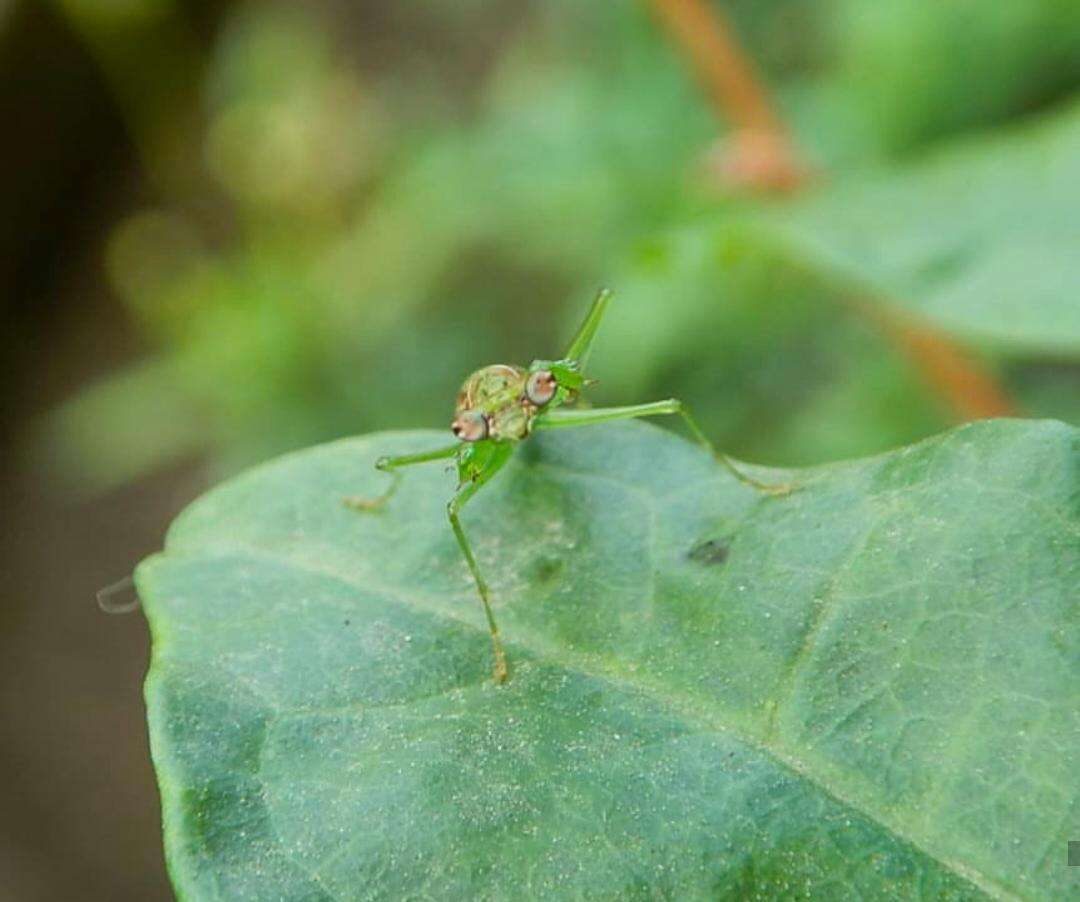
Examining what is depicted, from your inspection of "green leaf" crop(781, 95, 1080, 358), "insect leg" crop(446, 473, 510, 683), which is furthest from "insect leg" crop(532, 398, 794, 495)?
"green leaf" crop(781, 95, 1080, 358)

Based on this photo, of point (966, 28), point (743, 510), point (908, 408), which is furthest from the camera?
point (966, 28)

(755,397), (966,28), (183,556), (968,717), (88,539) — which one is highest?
(183,556)

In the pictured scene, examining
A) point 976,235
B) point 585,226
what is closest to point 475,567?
point 976,235

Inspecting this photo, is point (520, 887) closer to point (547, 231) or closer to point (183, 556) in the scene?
point (183, 556)

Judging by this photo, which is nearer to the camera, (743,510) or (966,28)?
(743,510)

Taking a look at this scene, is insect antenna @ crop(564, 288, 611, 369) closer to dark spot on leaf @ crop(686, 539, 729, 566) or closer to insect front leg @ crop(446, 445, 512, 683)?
insect front leg @ crop(446, 445, 512, 683)

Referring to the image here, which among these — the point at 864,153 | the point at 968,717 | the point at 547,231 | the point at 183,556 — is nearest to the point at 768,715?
the point at 968,717
